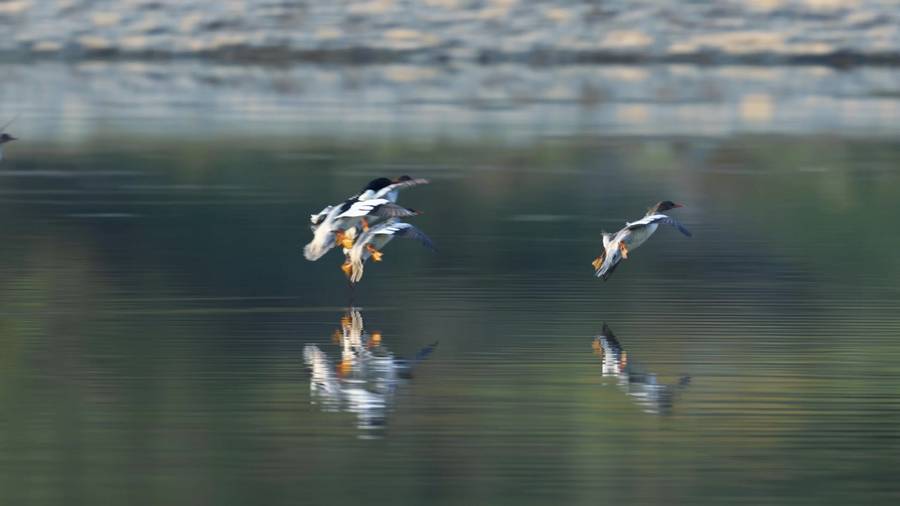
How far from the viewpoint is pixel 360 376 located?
11078 millimetres

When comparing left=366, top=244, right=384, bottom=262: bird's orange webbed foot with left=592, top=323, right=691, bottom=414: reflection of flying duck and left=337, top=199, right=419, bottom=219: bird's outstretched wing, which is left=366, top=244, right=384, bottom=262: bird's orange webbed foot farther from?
left=592, top=323, right=691, bottom=414: reflection of flying duck

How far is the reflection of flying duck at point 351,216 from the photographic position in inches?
514

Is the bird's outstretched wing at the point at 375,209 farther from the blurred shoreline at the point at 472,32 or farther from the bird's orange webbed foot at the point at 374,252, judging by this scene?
the blurred shoreline at the point at 472,32

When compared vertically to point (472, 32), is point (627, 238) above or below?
above

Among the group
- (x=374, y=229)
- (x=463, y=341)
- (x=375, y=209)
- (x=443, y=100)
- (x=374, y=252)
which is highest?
(x=375, y=209)

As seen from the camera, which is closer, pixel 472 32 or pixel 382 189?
pixel 382 189

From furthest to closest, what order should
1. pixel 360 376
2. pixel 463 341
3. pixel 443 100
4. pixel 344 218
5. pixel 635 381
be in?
1. pixel 443 100
2. pixel 344 218
3. pixel 463 341
4. pixel 360 376
5. pixel 635 381

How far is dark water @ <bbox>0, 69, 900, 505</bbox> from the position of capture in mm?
9008

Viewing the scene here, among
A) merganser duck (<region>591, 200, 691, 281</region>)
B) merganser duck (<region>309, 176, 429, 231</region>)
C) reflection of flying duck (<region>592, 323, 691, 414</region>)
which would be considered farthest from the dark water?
merganser duck (<region>309, 176, 429, 231</region>)

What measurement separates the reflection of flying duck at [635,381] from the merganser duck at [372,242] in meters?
1.37

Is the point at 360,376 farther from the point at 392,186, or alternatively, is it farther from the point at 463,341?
the point at 392,186

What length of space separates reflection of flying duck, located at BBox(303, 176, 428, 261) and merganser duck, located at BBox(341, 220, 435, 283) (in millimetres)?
60

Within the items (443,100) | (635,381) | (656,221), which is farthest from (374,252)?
(443,100)

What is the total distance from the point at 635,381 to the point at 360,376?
4.15 ft
